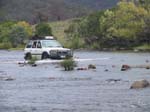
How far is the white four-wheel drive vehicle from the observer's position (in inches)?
2028

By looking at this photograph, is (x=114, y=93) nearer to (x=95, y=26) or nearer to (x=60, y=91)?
(x=60, y=91)

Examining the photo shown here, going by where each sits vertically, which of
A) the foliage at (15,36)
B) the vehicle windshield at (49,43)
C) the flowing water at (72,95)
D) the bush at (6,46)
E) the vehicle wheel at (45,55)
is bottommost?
the bush at (6,46)

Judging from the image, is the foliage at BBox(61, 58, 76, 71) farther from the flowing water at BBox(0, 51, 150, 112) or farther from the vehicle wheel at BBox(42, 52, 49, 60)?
the vehicle wheel at BBox(42, 52, 49, 60)

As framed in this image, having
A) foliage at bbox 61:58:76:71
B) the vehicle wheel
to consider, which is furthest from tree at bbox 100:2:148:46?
foliage at bbox 61:58:76:71

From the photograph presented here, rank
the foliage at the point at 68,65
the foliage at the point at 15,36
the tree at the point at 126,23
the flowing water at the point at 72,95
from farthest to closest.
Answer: the foliage at the point at 15,36, the tree at the point at 126,23, the foliage at the point at 68,65, the flowing water at the point at 72,95

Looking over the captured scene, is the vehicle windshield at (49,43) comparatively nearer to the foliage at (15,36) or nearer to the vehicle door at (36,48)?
the vehicle door at (36,48)

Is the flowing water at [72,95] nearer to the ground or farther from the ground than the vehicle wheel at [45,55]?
farther from the ground

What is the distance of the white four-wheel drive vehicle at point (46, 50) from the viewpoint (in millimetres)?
51500

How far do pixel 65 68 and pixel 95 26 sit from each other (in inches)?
3923

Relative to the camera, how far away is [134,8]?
11800cm

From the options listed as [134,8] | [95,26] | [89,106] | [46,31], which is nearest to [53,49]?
[89,106]

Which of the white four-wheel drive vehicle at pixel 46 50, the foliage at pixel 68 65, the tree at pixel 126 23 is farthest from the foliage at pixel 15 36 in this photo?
the foliage at pixel 68 65

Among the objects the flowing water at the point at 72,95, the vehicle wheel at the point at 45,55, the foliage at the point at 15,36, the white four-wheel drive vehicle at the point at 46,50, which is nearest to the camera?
the flowing water at the point at 72,95

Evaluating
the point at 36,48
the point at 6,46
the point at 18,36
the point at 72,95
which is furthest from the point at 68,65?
the point at 18,36
